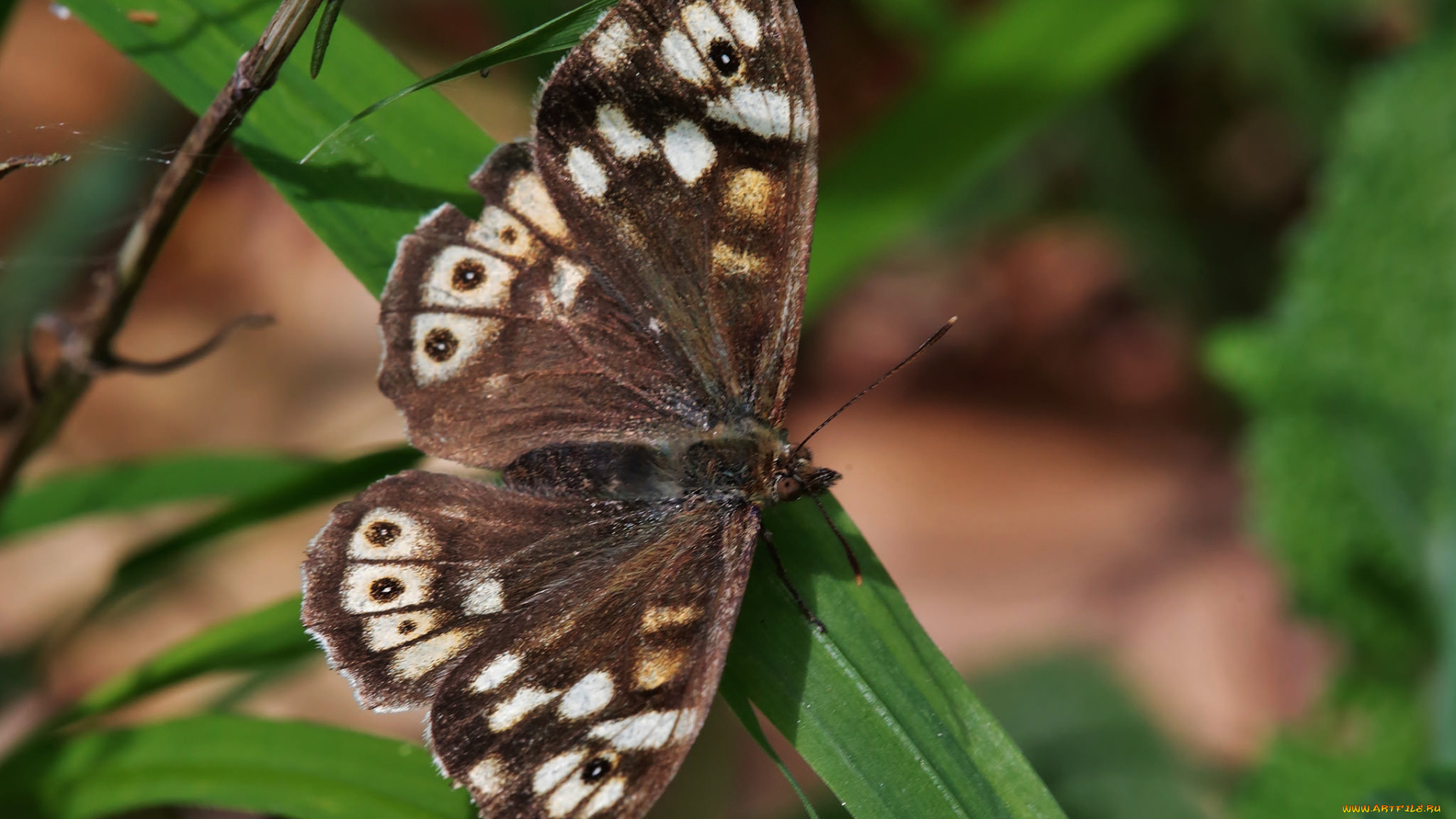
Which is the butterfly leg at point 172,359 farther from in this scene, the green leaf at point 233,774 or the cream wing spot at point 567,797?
the cream wing spot at point 567,797

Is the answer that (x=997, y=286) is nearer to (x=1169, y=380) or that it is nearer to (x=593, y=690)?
(x=1169, y=380)

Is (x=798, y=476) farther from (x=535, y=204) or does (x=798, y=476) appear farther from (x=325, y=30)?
(x=325, y=30)

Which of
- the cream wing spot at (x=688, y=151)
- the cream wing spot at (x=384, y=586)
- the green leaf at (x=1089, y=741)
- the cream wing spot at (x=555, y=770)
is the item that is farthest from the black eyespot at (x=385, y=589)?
the green leaf at (x=1089, y=741)

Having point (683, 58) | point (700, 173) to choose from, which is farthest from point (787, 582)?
point (683, 58)

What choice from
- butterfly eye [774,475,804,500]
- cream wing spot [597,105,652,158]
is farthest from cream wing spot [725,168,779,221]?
butterfly eye [774,475,804,500]

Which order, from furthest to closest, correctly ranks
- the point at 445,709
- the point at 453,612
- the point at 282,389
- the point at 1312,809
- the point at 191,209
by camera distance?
the point at 191,209 → the point at 282,389 → the point at 1312,809 → the point at 453,612 → the point at 445,709

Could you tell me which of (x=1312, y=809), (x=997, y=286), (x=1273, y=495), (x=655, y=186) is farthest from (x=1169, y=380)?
(x=655, y=186)
